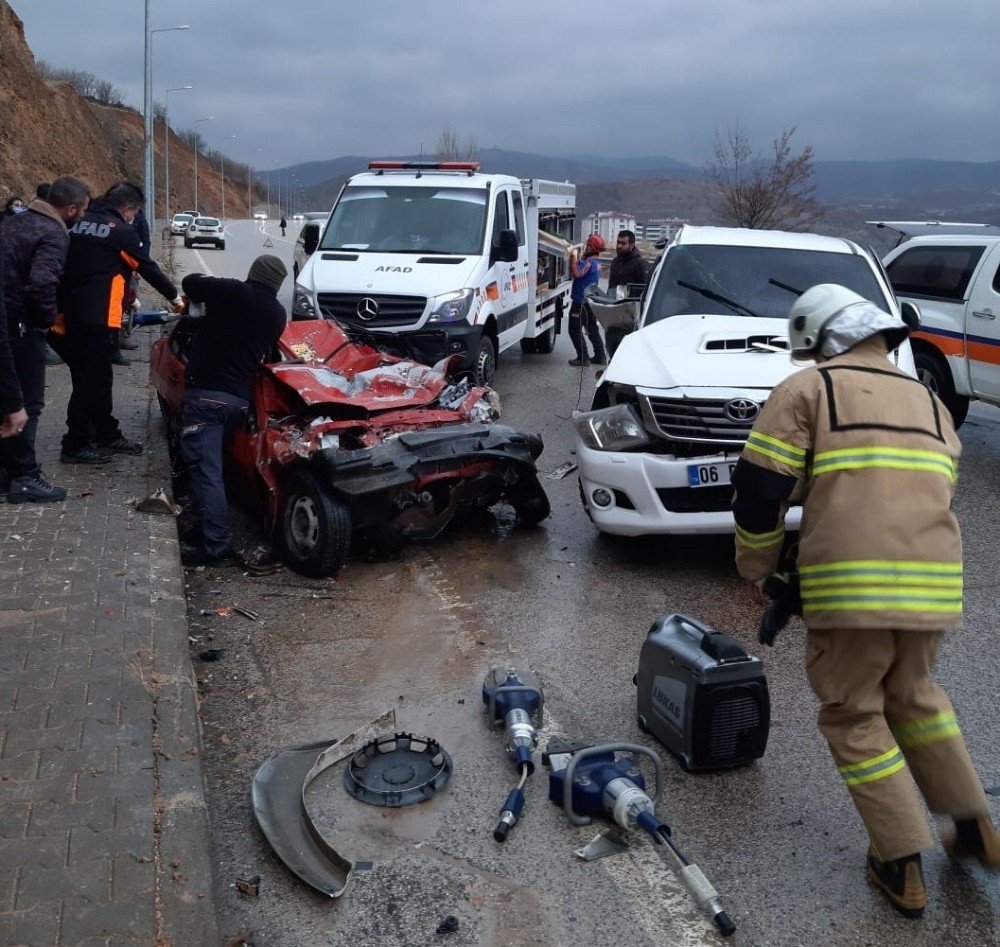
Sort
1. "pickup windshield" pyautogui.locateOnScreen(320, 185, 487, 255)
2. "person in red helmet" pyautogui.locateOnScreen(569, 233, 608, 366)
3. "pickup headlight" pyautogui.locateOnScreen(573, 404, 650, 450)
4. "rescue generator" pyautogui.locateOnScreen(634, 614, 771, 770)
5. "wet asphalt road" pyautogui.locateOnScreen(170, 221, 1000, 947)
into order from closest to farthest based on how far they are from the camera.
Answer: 1. "wet asphalt road" pyautogui.locateOnScreen(170, 221, 1000, 947)
2. "rescue generator" pyautogui.locateOnScreen(634, 614, 771, 770)
3. "pickup headlight" pyautogui.locateOnScreen(573, 404, 650, 450)
4. "pickup windshield" pyautogui.locateOnScreen(320, 185, 487, 255)
5. "person in red helmet" pyautogui.locateOnScreen(569, 233, 608, 366)

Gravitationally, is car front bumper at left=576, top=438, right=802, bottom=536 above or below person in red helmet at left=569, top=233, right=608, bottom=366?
below

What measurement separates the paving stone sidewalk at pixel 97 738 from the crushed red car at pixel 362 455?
2.36 ft

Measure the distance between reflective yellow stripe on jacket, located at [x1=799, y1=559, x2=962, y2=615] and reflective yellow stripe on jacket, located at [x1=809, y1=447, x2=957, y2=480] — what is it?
0.96 ft

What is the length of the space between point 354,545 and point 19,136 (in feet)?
143

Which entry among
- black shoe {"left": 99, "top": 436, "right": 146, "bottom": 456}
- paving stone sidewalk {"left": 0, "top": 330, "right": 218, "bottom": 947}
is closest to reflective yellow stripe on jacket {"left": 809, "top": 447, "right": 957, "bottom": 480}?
paving stone sidewalk {"left": 0, "top": 330, "right": 218, "bottom": 947}

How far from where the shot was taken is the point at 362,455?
6.26 meters

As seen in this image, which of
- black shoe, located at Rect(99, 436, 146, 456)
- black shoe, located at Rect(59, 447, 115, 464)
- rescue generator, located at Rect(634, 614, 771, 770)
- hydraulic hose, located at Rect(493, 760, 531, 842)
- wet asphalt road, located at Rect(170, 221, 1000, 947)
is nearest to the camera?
wet asphalt road, located at Rect(170, 221, 1000, 947)

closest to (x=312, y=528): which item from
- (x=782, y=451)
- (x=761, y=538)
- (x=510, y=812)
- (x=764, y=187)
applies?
(x=510, y=812)

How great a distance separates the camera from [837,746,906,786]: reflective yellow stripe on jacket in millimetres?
3428

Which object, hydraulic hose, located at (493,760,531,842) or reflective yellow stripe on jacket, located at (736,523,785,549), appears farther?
hydraulic hose, located at (493,760,531,842)

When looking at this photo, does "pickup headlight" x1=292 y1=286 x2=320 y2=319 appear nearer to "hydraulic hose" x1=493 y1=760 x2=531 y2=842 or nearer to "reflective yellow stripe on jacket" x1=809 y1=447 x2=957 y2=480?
"hydraulic hose" x1=493 y1=760 x2=531 y2=842

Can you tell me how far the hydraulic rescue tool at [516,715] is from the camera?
4.00 m

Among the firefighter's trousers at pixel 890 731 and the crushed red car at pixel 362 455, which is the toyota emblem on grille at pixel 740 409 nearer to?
the crushed red car at pixel 362 455

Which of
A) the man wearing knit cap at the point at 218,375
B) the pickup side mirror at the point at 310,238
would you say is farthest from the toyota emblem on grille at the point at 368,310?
the man wearing knit cap at the point at 218,375
